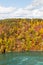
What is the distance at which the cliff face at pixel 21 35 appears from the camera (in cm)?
8062

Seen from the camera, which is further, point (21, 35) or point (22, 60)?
point (21, 35)

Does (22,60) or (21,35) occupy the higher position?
(22,60)

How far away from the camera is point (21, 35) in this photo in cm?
8588

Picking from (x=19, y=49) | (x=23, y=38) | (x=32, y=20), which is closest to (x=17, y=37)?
(x=23, y=38)

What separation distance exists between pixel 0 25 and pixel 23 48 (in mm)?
17748

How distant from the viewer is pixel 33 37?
85.4 metres

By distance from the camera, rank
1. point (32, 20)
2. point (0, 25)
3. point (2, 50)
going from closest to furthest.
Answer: point (2, 50)
point (0, 25)
point (32, 20)

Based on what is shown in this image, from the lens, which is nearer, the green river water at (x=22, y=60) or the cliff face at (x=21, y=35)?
the green river water at (x=22, y=60)

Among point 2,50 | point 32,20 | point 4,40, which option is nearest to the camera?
point 2,50

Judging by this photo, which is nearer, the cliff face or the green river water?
the green river water

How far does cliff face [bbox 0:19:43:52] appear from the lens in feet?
265

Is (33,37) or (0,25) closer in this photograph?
(33,37)

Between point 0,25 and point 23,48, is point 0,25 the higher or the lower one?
the higher one

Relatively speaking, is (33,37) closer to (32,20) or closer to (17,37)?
(17,37)
